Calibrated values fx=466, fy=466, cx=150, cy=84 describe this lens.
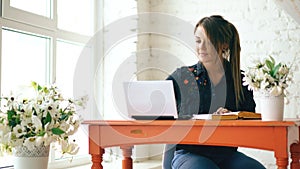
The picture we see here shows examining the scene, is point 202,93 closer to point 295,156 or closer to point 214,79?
point 214,79

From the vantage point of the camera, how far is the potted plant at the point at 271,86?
2.03 metres

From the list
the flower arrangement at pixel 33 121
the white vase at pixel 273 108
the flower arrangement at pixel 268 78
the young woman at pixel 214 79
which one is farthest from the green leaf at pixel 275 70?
the flower arrangement at pixel 33 121

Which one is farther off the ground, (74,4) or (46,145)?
(74,4)

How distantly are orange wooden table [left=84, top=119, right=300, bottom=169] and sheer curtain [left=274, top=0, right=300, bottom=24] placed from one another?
47.3 inches

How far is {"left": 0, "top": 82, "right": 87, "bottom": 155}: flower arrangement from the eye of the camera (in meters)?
1.91

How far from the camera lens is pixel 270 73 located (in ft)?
6.77

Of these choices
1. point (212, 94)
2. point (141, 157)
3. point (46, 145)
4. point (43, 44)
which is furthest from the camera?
point (141, 157)

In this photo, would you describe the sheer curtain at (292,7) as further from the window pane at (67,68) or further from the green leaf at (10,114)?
the green leaf at (10,114)

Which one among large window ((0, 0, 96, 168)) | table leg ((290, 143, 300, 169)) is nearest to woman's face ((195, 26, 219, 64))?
table leg ((290, 143, 300, 169))

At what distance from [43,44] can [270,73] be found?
155 cm

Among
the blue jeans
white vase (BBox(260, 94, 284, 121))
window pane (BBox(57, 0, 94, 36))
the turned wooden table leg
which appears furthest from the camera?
window pane (BBox(57, 0, 94, 36))

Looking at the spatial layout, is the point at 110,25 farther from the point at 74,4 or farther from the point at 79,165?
the point at 79,165

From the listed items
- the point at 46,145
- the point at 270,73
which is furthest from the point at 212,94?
the point at 46,145

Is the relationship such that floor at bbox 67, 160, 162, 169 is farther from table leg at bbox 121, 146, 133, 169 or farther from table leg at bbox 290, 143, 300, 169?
table leg at bbox 290, 143, 300, 169
